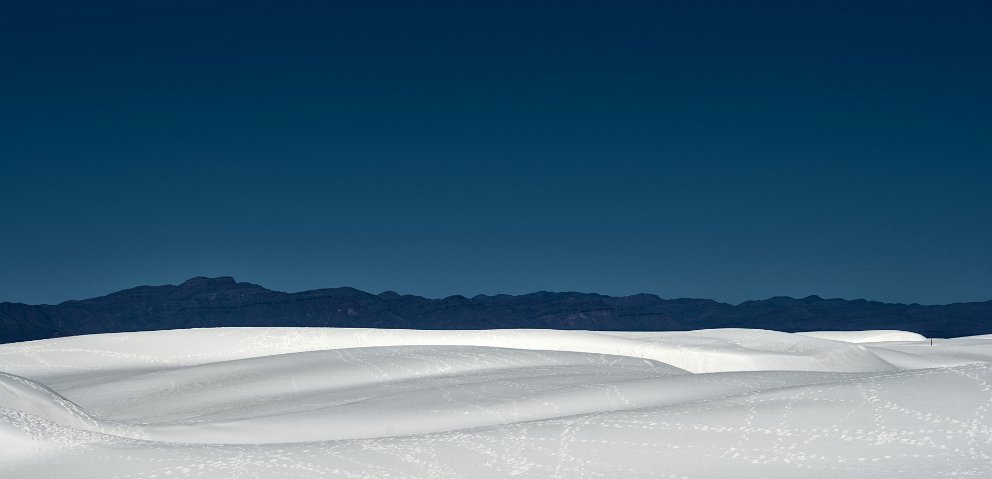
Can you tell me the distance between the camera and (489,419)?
9.17 meters

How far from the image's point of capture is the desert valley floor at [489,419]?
6.60 metres

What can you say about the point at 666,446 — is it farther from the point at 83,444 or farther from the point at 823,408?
the point at 83,444

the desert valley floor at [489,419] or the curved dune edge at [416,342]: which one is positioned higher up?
the curved dune edge at [416,342]

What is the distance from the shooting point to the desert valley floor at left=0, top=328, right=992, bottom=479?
21.6 ft

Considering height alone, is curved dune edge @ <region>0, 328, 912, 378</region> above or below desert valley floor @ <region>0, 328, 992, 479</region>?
above

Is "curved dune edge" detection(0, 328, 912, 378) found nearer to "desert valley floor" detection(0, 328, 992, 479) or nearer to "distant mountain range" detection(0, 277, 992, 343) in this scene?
"desert valley floor" detection(0, 328, 992, 479)

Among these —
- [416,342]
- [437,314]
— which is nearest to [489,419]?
[416,342]

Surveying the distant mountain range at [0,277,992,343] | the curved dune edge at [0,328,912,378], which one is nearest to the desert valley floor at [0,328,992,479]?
the curved dune edge at [0,328,912,378]

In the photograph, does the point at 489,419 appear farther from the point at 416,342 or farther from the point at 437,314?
the point at 437,314

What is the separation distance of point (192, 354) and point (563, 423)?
38.9 ft

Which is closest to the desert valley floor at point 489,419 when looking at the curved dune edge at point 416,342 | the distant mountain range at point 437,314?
the curved dune edge at point 416,342

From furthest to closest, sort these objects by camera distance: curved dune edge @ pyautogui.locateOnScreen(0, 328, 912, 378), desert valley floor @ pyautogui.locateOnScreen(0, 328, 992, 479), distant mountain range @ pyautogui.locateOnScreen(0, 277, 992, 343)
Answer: distant mountain range @ pyautogui.locateOnScreen(0, 277, 992, 343) → curved dune edge @ pyautogui.locateOnScreen(0, 328, 912, 378) → desert valley floor @ pyautogui.locateOnScreen(0, 328, 992, 479)

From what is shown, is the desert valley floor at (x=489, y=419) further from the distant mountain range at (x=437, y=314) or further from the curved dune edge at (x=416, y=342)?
the distant mountain range at (x=437, y=314)

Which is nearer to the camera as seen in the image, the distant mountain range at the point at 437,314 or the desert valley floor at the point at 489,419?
the desert valley floor at the point at 489,419
